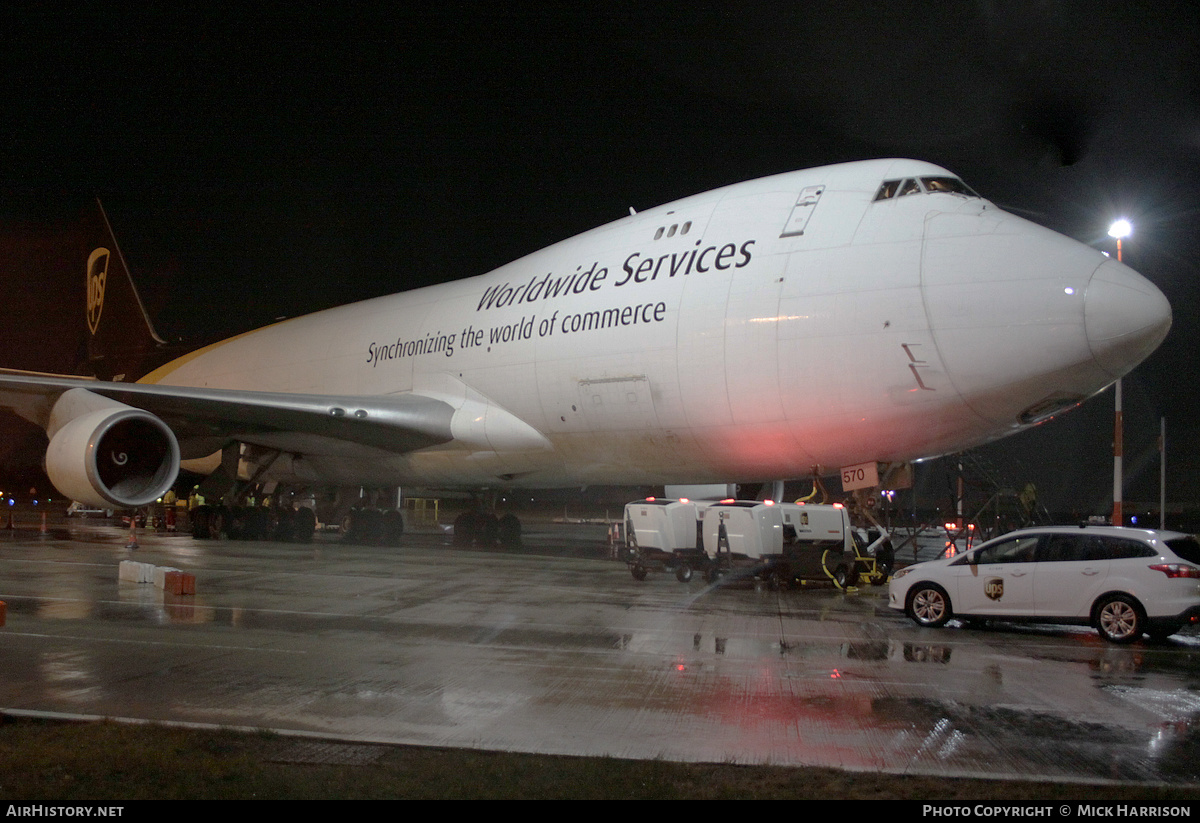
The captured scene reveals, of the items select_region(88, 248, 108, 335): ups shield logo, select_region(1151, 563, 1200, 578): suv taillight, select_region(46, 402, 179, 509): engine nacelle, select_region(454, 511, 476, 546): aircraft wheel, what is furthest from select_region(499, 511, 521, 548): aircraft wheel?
select_region(88, 248, 108, 335): ups shield logo

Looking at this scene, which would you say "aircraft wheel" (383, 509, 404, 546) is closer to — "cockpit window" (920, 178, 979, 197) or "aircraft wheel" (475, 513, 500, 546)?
"aircraft wheel" (475, 513, 500, 546)

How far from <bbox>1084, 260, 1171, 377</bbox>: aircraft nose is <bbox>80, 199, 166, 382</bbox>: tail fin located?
2688 centimetres

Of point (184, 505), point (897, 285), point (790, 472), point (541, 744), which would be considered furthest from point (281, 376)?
point (184, 505)

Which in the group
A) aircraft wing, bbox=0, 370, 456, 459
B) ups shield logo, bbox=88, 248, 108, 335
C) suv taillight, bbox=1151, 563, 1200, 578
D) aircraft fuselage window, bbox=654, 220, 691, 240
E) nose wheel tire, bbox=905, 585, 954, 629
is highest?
ups shield logo, bbox=88, 248, 108, 335

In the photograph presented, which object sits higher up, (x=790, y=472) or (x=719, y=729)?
(x=790, y=472)

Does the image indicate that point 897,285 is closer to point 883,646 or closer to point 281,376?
point 883,646

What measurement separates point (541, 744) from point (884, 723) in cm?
216

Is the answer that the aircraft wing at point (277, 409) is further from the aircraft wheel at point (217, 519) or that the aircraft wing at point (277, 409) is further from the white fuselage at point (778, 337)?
the aircraft wheel at point (217, 519)

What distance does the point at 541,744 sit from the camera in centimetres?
527

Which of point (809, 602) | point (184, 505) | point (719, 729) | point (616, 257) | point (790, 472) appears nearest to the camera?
point (719, 729)

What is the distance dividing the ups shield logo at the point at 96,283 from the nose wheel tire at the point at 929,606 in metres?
28.8

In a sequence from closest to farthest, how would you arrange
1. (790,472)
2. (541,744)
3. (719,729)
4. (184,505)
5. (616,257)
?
(541,744), (719,729), (790,472), (616,257), (184,505)

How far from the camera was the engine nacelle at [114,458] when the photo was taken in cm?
1382

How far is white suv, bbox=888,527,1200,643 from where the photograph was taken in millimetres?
9055
